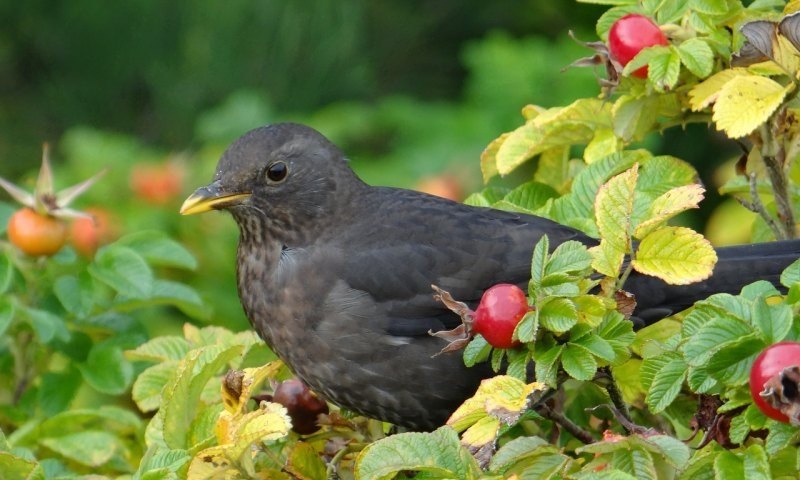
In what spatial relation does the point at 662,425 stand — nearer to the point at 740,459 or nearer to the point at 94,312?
the point at 740,459

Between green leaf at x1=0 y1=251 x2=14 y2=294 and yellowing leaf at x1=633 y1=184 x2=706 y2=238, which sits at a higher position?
green leaf at x1=0 y1=251 x2=14 y2=294

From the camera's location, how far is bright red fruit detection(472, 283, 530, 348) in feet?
5.23

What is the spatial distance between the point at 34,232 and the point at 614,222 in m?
1.20

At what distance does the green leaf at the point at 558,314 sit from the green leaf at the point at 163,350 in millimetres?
793

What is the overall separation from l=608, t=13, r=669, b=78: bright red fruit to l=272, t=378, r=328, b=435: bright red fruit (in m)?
0.72

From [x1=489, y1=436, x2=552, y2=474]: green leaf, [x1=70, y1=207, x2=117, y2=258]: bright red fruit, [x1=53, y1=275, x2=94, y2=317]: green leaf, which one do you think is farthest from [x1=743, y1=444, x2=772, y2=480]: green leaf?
[x1=70, y1=207, x2=117, y2=258]: bright red fruit

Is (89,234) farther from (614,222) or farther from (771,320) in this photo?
(771,320)

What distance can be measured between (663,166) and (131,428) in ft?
3.58

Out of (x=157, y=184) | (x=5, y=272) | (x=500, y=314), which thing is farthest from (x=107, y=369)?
(x=157, y=184)

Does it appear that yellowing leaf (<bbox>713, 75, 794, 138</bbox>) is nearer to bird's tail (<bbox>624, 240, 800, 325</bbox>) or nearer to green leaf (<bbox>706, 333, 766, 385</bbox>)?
bird's tail (<bbox>624, 240, 800, 325</bbox>)

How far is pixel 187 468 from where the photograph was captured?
1682 millimetres

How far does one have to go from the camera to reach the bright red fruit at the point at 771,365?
1348mm

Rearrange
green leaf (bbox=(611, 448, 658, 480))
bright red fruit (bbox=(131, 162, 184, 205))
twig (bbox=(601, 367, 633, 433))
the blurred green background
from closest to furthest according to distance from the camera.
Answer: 1. green leaf (bbox=(611, 448, 658, 480))
2. twig (bbox=(601, 367, 633, 433))
3. bright red fruit (bbox=(131, 162, 184, 205))
4. the blurred green background

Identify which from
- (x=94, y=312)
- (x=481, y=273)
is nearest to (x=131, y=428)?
(x=94, y=312)
